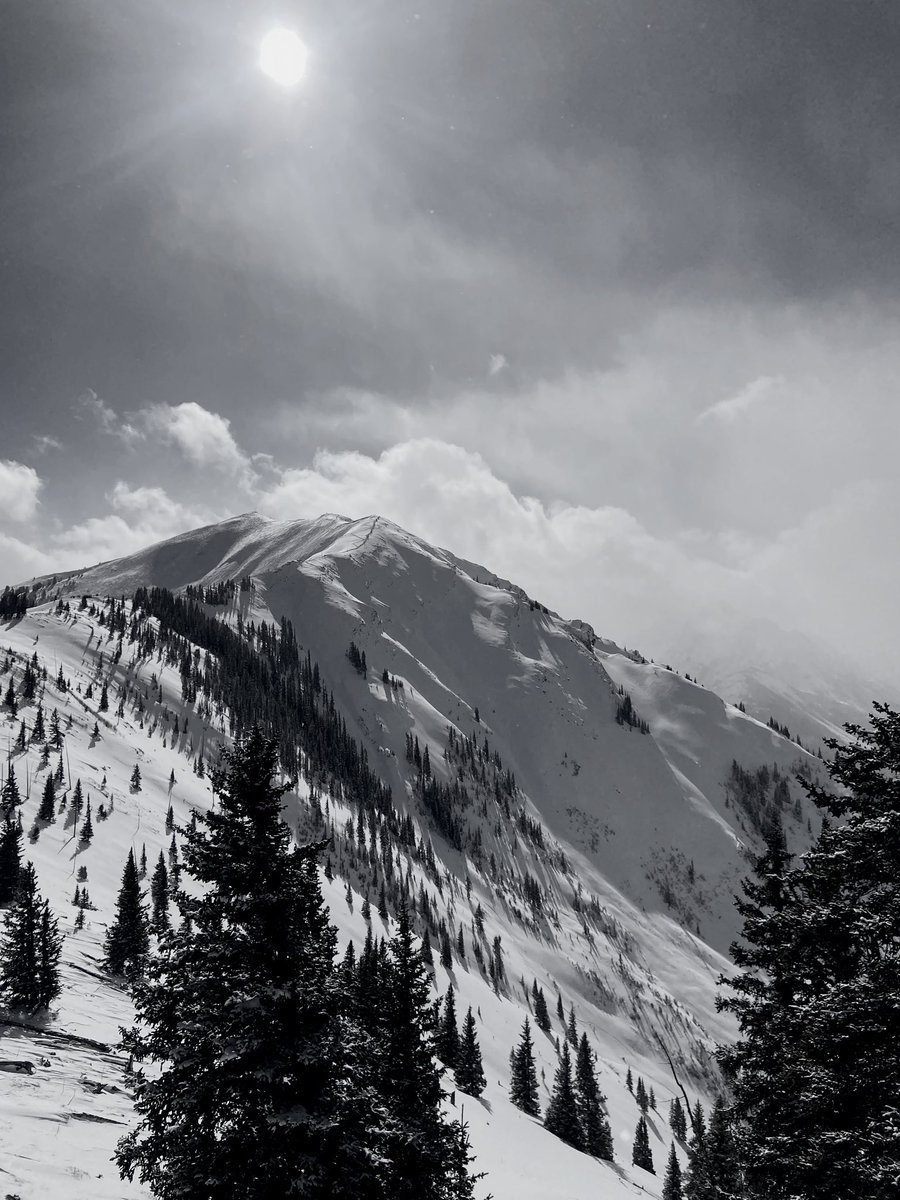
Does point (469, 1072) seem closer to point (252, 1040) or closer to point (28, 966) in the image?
point (28, 966)

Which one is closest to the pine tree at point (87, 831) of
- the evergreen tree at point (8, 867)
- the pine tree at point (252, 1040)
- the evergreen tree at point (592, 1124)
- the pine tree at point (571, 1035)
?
the evergreen tree at point (8, 867)

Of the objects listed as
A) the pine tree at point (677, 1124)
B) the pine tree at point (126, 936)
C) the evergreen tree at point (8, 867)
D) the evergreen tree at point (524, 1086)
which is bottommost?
the pine tree at point (677, 1124)

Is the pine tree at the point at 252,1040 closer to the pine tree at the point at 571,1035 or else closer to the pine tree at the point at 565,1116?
the pine tree at the point at 565,1116

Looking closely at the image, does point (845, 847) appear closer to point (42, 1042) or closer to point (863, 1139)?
point (863, 1139)

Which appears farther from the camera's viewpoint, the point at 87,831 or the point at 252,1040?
the point at 87,831

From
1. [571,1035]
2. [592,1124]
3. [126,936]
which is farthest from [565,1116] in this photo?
[571,1035]

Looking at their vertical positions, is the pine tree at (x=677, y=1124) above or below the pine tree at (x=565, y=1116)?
below

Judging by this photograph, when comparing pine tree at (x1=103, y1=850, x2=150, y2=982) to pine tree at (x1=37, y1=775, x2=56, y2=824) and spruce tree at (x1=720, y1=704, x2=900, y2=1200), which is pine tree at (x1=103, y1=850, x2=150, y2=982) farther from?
pine tree at (x1=37, y1=775, x2=56, y2=824)

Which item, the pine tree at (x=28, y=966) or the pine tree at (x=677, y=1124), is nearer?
the pine tree at (x=28, y=966)

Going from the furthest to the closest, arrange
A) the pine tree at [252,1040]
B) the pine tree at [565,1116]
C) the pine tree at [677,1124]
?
the pine tree at [677,1124], the pine tree at [565,1116], the pine tree at [252,1040]

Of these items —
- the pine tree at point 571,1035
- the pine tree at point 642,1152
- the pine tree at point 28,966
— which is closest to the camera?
the pine tree at point 28,966

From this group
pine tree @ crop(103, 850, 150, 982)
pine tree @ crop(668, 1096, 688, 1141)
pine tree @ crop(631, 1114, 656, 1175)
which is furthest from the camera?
pine tree @ crop(668, 1096, 688, 1141)

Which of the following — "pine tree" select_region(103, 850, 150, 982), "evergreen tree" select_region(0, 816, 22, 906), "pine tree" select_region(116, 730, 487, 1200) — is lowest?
"pine tree" select_region(116, 730, 487, 1200)

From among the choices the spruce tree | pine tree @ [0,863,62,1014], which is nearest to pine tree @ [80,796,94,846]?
pine tree @ [0,863,62,1014]
